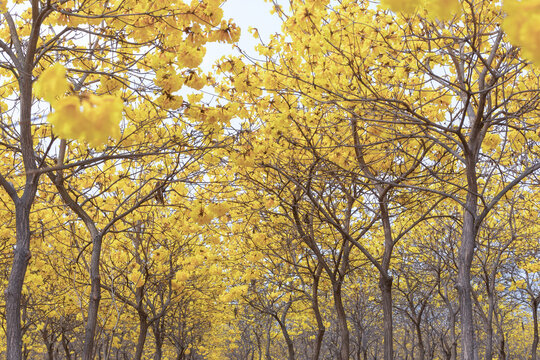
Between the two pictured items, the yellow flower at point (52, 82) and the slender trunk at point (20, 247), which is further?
the slender trunk at point (20, 247)

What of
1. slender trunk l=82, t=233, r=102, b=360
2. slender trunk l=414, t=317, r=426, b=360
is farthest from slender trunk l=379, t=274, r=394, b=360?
slender trunk l=414, t=317, r=426, b=360

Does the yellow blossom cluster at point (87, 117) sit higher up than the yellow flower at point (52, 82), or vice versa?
the yellow flower at point (52, 82)

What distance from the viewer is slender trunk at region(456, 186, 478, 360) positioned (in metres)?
4.04

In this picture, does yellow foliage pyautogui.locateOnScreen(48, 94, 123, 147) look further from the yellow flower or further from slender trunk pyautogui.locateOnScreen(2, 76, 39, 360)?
slender trunk pyautogui.locateOnScreen(2, 76, 39, 360)

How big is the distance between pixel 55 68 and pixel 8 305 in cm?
260

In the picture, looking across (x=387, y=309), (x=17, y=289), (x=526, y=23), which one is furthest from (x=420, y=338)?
(x=526, y=23)

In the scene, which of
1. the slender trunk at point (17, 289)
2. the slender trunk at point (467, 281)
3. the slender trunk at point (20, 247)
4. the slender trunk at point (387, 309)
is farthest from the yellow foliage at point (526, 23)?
the slender trunk at point (387, 309)

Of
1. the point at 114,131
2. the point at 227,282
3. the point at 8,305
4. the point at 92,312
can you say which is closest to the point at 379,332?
the point at 227,282

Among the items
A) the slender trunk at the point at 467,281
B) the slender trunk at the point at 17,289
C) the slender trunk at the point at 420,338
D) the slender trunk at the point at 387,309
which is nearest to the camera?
the slender trunk at the point at 17,289

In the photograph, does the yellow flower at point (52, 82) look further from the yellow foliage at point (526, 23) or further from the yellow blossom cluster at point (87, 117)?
the yellow foliage at point (526, 23)

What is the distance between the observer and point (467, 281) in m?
4.16

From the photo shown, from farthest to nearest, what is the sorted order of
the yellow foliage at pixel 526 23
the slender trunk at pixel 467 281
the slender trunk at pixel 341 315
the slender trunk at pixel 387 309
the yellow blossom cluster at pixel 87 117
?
the slender trunk at pixel 341 315, the slender trunk at pixel 387 309, the slender trunk at pixel 467 281, the yellow blossom cluster at pixel 87 117, the yellow foliage at pixel 526 23

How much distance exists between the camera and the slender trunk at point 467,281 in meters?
4.04

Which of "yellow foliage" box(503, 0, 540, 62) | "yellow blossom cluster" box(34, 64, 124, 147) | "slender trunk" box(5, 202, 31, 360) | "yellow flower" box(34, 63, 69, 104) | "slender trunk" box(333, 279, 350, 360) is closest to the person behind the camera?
"yellow foliage" box(503, 0, 540, 62)
